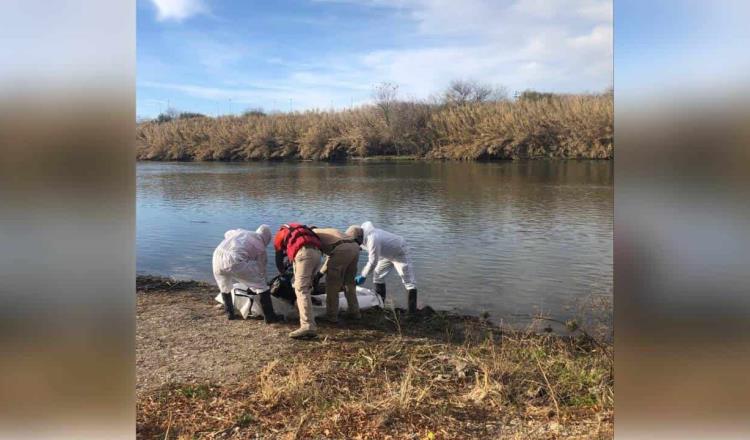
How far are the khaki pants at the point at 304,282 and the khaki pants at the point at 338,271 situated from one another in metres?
0.44

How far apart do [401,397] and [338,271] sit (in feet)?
9.03

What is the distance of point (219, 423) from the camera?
157 inches

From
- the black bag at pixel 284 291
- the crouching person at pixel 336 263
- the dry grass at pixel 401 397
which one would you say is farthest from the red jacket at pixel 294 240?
the dry grass at pixel 401 397

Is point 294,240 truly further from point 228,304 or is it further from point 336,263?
point 228,304

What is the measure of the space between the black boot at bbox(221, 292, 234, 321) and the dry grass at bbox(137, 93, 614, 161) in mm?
20186

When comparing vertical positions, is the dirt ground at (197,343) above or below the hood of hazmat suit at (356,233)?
below

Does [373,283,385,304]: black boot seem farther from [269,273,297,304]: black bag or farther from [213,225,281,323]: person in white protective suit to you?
[213,225,281,323]: person in white protective suit

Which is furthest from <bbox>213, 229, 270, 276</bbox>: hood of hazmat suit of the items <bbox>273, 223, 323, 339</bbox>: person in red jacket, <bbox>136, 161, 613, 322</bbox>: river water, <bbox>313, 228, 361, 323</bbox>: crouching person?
<bbox>136, 161, 613, 322</bbox>: river water

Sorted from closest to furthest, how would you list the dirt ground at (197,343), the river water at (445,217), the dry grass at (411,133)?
1. the dirt ground at (197,343)
2. the river water at (445,217)
3. the dry grass at (411,133)

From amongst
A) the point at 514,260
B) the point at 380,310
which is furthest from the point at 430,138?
the point at 380,310

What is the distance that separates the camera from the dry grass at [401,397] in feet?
12.7

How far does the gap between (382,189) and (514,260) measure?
401 inches

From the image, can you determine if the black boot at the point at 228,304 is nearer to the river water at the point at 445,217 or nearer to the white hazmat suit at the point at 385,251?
the white hazmat suit at the point at 385,251

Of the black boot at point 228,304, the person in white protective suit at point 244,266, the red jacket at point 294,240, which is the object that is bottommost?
the black boot at point 228,304
